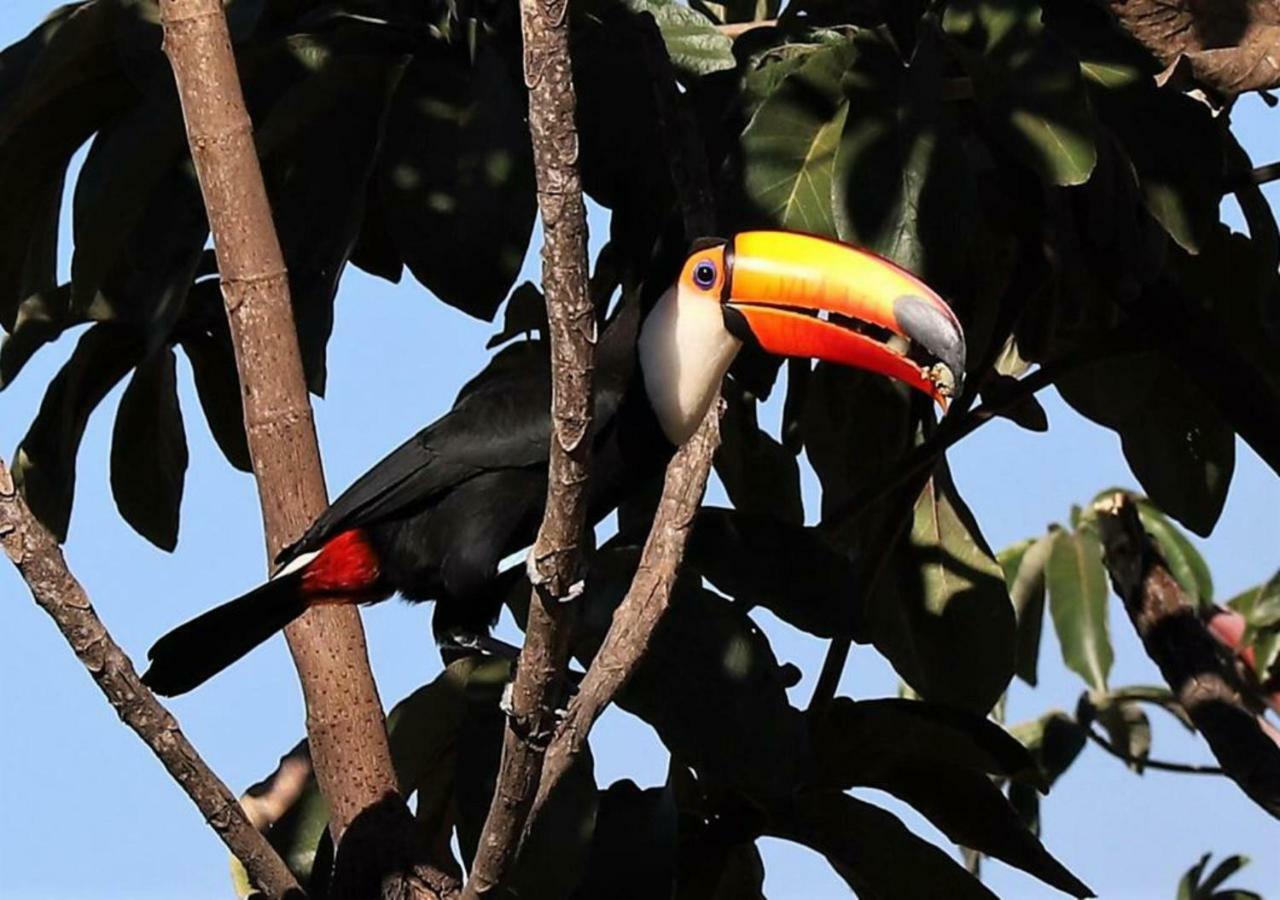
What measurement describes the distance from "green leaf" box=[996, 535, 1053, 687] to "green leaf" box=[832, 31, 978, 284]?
1.75m

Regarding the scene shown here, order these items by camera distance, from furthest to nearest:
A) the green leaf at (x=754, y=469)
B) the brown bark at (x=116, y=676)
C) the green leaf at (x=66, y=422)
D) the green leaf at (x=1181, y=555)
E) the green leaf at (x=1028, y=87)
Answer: the green leaf at (x=1181, y=555) < the green leaf at (x=754, y=469) < the green leaf at (x=66, y=422) < the green leaf at (x=1028, y=87) < the brown bark at (x=116, y=676)

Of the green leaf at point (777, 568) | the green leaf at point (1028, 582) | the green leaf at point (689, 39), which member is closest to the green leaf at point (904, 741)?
the green leaf at point (777, 568)

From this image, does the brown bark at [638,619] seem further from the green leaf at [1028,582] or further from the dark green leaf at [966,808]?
the green leaf at [1028,582]

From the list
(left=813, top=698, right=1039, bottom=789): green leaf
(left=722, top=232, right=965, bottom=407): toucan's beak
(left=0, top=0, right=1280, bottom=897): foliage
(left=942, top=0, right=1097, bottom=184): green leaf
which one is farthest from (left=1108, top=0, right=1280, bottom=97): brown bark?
(left=813, top=698, right=1039, bottom=789): green leaf

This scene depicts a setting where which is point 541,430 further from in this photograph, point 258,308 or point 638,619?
point 638,619

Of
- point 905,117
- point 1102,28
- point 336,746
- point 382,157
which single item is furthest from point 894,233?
point 336,746

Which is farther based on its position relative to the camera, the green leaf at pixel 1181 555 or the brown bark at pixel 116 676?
the green leaf at pixel 1181 555

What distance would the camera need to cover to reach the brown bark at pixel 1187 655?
3295mm

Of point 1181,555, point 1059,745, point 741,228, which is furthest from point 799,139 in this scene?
point 1181,555

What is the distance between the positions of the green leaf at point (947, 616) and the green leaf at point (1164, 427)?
27 centimetres

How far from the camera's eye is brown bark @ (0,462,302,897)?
217 centimetres

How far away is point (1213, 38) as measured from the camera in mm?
2961

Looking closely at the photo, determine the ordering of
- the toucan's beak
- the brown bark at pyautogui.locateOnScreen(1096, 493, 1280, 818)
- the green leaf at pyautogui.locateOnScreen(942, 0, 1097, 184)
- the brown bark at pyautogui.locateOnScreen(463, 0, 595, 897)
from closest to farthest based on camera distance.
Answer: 1. the brown bark at pyautogui.locateOnScreen(463, 0, 595, 897)
2. the green leaf at pyautogui.locateOnScreen(942, 0, 1097, 184)
3. the toucan's beak
4. the brown bark at pyautogui.locateOnScreen(1096, 493, 1280, 818)

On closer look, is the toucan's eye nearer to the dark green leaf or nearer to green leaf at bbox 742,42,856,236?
green leaf at bbox 742,42,856,236
